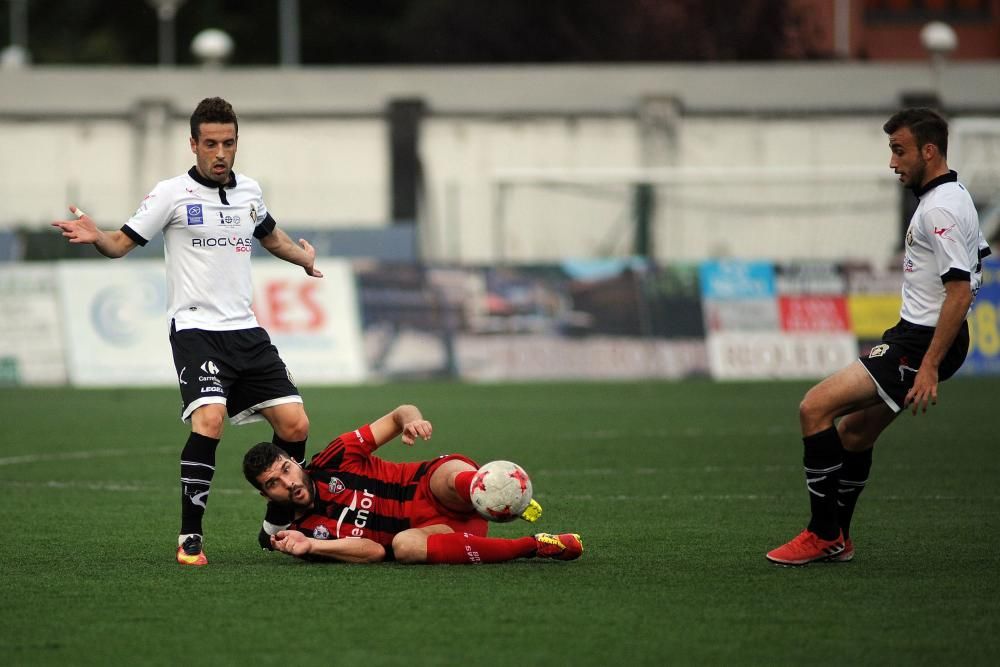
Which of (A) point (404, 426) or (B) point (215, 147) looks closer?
(A) point (404, 426)

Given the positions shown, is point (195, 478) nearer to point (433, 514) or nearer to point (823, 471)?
point (433, 514)

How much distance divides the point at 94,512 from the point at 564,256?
18.0 m

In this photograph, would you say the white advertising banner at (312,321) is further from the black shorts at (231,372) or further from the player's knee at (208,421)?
the player's knee at (208,421)

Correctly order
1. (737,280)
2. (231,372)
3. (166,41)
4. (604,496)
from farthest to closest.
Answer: (166,41) → (737,280) → (604,496) → (231,372)

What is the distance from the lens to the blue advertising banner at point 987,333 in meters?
21.6

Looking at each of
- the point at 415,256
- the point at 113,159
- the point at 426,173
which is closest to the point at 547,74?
the point at 426,173

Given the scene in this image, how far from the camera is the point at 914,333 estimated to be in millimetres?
7789

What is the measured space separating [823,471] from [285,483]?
272 cm

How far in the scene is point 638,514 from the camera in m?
9.62

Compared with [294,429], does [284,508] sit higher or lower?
lower

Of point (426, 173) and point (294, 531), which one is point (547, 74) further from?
point (294, 531)

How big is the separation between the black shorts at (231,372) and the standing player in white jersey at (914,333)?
110 inches

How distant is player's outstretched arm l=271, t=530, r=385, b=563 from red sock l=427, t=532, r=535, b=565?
0.30 m

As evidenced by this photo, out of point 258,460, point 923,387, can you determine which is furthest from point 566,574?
point 923,387
